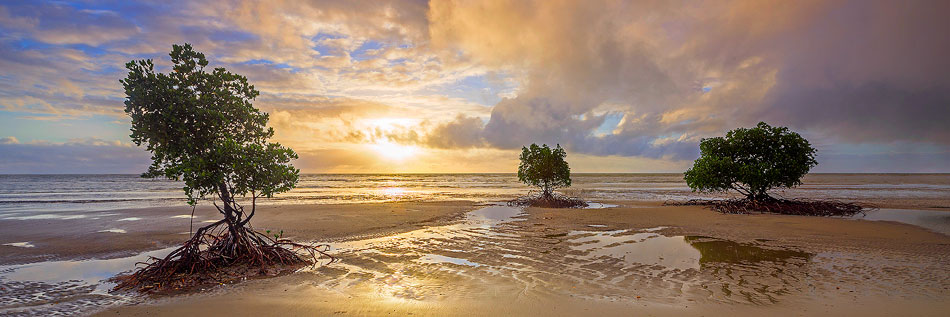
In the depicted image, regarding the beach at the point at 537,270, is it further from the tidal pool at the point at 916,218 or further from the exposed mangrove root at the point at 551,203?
the exposed mangrove root at the point at 551,203

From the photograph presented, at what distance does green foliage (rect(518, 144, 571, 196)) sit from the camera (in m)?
31.4

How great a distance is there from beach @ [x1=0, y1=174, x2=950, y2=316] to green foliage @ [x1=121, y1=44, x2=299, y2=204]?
2.75m

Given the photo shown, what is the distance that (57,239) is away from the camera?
651 inches

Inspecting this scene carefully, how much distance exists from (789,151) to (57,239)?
1517 inches

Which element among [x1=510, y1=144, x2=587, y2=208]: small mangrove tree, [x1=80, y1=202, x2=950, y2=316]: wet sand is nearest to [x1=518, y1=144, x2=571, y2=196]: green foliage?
[x1=510, y1=144, x2=587, y2=208]: small mangrove tree

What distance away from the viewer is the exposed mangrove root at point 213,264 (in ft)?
31.6

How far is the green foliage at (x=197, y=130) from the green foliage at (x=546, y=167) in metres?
22.5

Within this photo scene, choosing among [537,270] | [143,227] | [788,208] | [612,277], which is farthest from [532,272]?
[788,208]

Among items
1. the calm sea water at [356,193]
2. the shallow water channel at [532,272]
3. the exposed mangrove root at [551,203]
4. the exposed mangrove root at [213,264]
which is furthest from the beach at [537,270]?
the calm sea water at [356,193]

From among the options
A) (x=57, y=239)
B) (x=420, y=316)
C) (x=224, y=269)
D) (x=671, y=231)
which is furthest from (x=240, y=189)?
(x=671, y=231)

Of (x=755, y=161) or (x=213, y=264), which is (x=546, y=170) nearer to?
(x=755, y=161)

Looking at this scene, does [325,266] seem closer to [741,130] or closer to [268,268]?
[268,268]

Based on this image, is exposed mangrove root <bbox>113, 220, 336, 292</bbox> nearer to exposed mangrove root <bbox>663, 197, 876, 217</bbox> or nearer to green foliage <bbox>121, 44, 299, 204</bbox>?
green foliage <bbox>121, 44, 299, 204</bbox>

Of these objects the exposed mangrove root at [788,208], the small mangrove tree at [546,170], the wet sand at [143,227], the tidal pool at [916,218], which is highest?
the small mangrove tree at [546,170]
